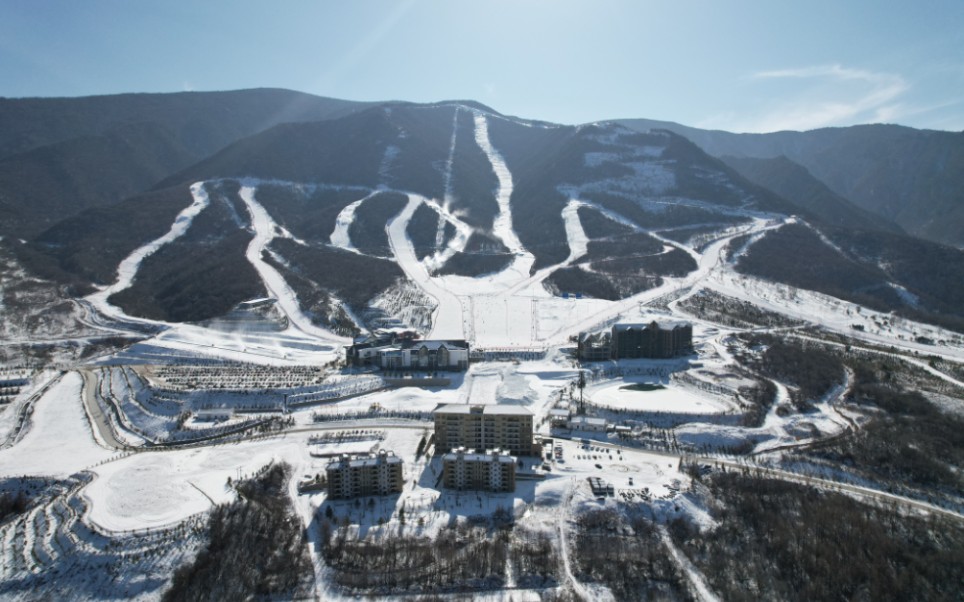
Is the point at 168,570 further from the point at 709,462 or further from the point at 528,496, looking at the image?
A: the point at 709,462

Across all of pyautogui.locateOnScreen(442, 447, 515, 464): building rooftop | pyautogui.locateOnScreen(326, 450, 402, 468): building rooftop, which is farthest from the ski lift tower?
pyautogui.locateOnScreen(326, 450, 402, 468): building rooftop

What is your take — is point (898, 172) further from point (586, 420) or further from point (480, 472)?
point (480, 472)

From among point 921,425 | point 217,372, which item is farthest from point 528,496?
point 217,372

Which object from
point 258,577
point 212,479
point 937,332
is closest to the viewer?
point 258,577

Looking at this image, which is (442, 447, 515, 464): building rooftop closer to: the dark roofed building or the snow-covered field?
the snow-covered field

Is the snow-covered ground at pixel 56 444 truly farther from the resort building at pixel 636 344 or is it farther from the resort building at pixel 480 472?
the resort building at pixel 636 344

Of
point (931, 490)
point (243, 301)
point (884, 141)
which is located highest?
point (884, 141)

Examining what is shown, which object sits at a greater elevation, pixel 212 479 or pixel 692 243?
pixel 692 243

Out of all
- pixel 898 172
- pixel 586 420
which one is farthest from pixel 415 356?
pixel 898 172
